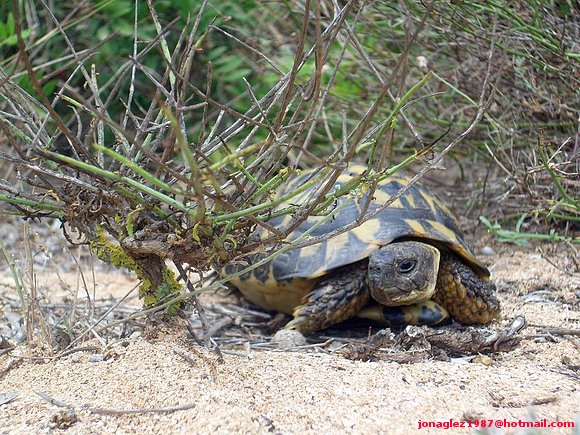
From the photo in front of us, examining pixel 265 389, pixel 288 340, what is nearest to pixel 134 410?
pixel 265 389

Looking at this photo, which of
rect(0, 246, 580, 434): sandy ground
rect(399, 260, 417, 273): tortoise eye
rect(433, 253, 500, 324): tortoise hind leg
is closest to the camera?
rect(0, 246, 580, 434): sandy ground

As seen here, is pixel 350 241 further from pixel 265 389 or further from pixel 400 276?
pixel 265 389

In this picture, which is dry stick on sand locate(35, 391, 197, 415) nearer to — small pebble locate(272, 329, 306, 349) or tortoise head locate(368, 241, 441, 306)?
small pebble locate(272, 329, 306, 349)

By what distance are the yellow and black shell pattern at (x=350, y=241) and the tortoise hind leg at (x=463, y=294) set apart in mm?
58

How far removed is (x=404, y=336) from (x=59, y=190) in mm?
1073

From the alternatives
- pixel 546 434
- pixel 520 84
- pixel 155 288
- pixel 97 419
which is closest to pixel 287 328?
pixel 155 288

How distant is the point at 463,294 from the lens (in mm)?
2590

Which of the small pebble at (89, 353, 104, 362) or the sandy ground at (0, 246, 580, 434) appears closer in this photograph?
the sandy ground at (0, 246, 580, 434)

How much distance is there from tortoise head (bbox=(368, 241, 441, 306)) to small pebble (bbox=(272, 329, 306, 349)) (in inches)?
11.4

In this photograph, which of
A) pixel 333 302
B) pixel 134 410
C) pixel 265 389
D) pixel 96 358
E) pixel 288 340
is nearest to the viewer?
pixel 134 410

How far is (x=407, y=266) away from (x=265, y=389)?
0.88 m

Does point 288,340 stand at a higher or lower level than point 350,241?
lower

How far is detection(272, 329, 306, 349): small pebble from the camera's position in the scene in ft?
7.64

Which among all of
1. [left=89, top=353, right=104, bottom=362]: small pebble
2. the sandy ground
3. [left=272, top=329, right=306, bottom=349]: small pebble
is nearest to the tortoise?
[left=272, top=329, right=306, bottom=349]: small pebble
